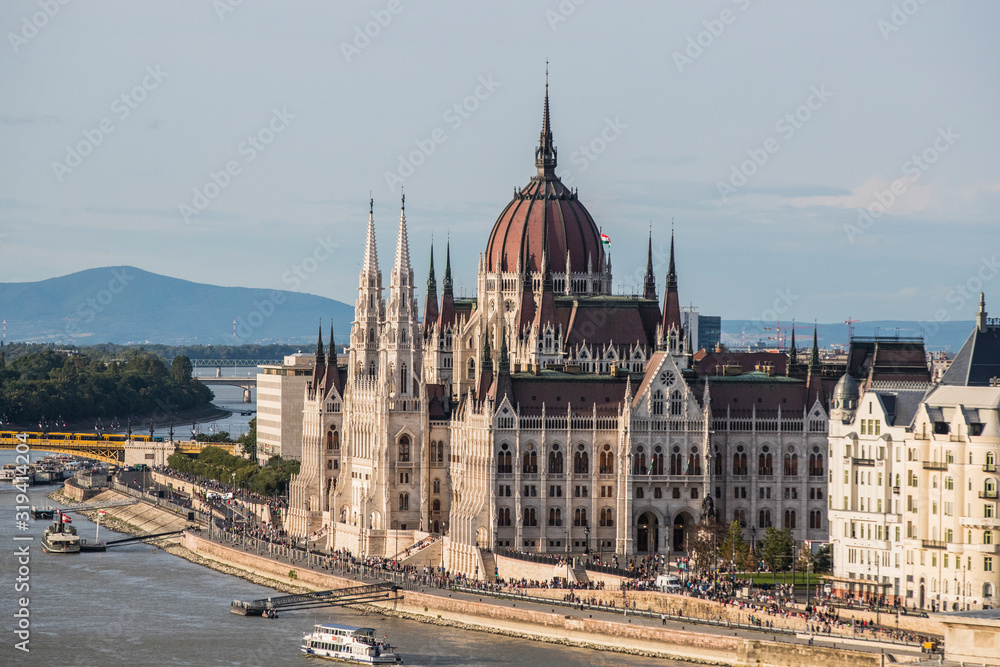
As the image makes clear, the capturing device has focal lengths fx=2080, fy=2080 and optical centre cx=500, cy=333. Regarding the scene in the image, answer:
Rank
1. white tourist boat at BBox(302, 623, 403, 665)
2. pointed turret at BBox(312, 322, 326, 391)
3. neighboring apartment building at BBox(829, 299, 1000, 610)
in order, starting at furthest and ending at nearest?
pointed turret at BBox(312, 322, 326, 391)
white tourist boat at BBox(302, 623, 403, 665)
neighboring apartment building at BBox(829, 299, 1000, 610)

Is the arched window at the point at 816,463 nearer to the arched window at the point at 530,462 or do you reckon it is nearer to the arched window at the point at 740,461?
the arched window at the point at 740,461

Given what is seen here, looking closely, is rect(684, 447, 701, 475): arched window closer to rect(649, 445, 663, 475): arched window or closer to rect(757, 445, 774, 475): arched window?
rect(649, 445, 663, 475): arched window

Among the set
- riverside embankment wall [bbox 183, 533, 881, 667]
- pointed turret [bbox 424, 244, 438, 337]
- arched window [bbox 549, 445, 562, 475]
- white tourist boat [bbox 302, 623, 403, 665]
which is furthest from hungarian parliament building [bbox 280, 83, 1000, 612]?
white tourist boat [bbox 302, 623, 403, 665]

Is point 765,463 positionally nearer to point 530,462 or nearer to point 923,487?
point 530,462

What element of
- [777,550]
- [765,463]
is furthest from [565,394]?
[777,550]

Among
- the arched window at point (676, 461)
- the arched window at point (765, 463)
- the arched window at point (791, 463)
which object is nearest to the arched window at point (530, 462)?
the arched window at point (676, 461)

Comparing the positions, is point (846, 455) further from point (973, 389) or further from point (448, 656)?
point (448, 656)

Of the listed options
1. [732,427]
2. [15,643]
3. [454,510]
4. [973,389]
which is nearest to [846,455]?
[973,389]
